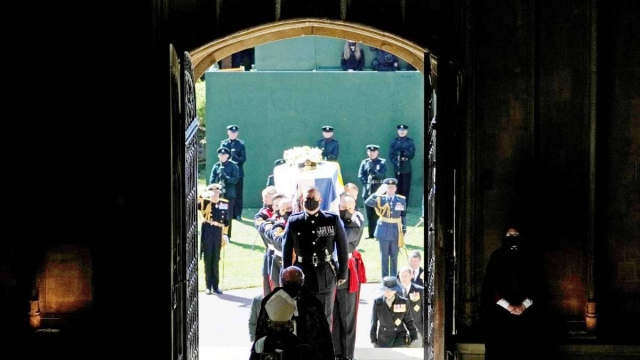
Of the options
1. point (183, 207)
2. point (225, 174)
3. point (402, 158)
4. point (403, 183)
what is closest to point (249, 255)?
point (225, 174)

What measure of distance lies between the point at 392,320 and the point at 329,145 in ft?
28.4

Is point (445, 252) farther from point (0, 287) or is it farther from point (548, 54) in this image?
point (0, 287)

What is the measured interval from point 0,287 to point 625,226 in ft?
16.0

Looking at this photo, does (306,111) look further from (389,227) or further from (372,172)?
(389,227)

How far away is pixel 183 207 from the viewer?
453 inches

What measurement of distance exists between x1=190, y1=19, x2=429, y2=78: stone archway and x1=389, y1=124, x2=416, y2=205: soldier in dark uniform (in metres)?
8.90

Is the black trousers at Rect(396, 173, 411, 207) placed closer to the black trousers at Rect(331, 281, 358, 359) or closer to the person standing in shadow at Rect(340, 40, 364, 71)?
the person standing in shadow at Rect(340, 40, 364, 71)

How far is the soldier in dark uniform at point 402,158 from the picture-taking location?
861 inches

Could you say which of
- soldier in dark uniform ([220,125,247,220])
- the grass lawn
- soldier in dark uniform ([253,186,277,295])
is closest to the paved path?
the grass lawn

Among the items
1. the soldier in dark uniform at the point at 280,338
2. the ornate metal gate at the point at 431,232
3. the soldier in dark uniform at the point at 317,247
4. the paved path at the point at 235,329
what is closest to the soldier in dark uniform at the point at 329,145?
the paved path at the point at 235,329

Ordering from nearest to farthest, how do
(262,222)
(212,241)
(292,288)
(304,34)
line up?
1. (292,288)
2. (304,34)
3. (262,222)
4. (212,241)

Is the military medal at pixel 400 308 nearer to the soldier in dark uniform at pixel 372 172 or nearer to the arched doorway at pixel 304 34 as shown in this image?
the arched doorway at pixel 304 34

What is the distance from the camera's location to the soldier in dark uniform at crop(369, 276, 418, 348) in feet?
45.3

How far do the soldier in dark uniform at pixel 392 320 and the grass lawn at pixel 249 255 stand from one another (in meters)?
4.02
